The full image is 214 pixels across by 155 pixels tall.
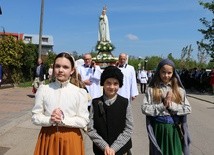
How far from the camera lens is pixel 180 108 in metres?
4.77

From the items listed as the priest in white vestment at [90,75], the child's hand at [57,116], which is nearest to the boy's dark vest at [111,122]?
the child's hand at [57,116]

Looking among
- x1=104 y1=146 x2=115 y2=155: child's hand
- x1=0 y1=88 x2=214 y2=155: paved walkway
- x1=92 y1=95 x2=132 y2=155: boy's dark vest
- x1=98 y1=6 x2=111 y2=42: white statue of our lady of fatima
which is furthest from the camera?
x1=98 y1=6 x2=111 y2=42: white statue of our lady of fatima

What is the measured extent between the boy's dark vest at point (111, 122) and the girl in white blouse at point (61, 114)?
0.28 metres

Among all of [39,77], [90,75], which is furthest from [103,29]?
[90,75]

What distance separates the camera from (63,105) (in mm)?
3891

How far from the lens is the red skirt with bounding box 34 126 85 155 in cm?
Answer: 385

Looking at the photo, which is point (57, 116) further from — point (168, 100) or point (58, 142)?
point (168, 100)

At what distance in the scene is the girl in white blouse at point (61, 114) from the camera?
151 inches

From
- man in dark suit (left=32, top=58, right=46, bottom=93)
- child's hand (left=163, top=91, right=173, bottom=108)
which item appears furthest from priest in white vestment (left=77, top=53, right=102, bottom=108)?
man in dark suit (left=32, top=58, right=46, bottom=93)

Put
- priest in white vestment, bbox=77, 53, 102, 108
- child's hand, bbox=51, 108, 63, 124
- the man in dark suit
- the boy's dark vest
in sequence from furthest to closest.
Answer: the man in dark suit
priest in white vestment, bbox=77, 53, 102, 108
the boy's dark vest
child's hand, bbox=51, 108, 63, 124

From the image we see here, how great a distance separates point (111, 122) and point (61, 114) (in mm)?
633

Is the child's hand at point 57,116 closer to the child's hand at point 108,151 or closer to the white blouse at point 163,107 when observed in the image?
the child's hand at point 108,151

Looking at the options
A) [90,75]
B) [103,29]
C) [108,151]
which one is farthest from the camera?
[103,29]

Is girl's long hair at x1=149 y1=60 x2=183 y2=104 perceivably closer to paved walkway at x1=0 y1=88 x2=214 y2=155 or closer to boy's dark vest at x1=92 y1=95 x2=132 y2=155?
boy's dark vest at x1=92 y1=95 x2=132 y2=155
